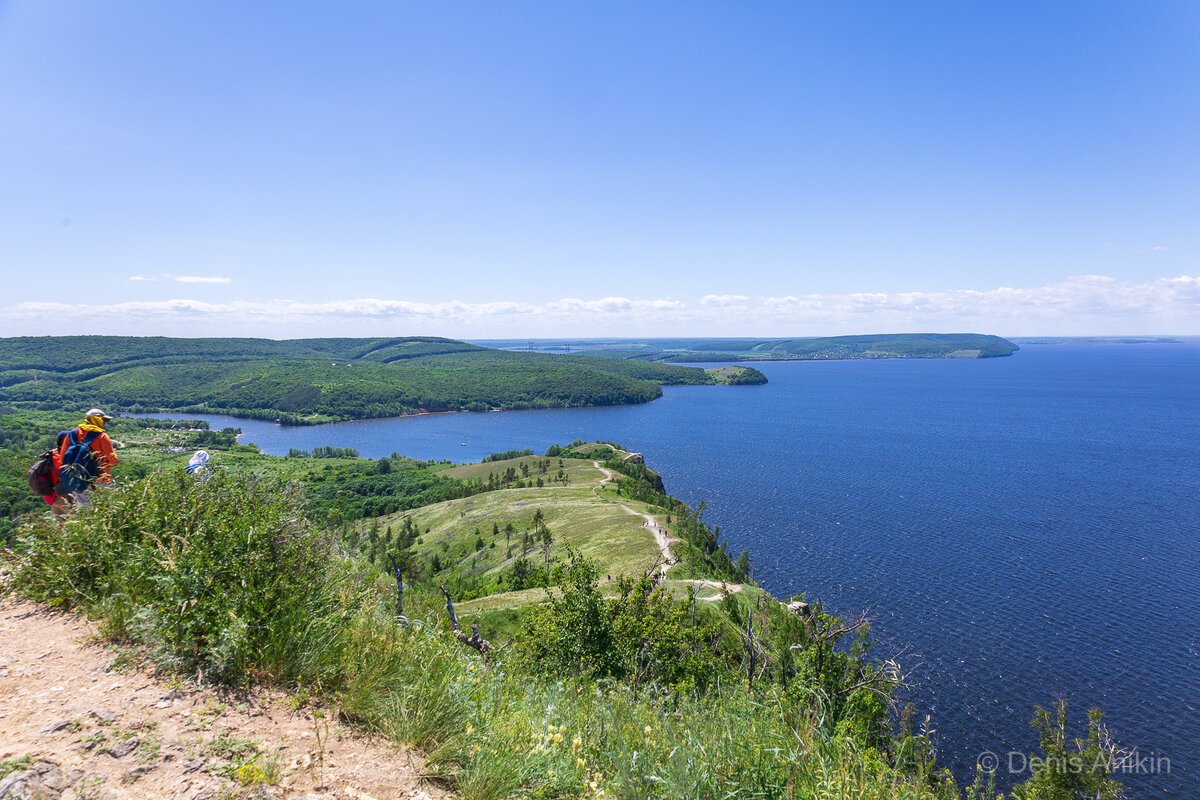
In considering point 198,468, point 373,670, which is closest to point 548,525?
point 198,468

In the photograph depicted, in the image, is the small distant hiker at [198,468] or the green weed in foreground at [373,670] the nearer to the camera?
the green weed in foreground at [373,670]

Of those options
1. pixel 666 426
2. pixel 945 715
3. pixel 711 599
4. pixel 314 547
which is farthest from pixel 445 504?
pixel 666 426

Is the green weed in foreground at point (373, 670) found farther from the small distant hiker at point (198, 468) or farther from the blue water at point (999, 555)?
the blue water at point (999, 555)

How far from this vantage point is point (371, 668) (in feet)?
17.9

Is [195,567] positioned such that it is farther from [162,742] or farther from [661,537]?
[661,537]

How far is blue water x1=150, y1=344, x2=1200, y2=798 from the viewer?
3944 centimetres

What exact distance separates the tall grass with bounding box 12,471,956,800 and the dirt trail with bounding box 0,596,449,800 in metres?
0.27

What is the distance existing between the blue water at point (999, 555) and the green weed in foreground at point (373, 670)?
41380 mm

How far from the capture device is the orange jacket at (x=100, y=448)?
29.3 feet

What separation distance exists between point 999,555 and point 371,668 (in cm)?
7718

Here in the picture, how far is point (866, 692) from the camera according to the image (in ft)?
86.8

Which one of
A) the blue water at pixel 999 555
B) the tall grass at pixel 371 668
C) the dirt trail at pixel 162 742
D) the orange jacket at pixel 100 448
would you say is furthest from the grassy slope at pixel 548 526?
the dirt trail at pixel 162 742

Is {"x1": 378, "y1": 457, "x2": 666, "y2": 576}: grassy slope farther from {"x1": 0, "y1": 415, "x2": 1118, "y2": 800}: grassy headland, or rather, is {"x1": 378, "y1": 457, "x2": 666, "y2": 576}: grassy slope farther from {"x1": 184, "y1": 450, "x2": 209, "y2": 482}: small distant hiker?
{"x1": 0, "y1": 415, "x2": 1118, "y2": 800}: grassy headland

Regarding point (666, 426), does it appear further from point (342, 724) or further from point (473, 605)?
point (342, 724)
